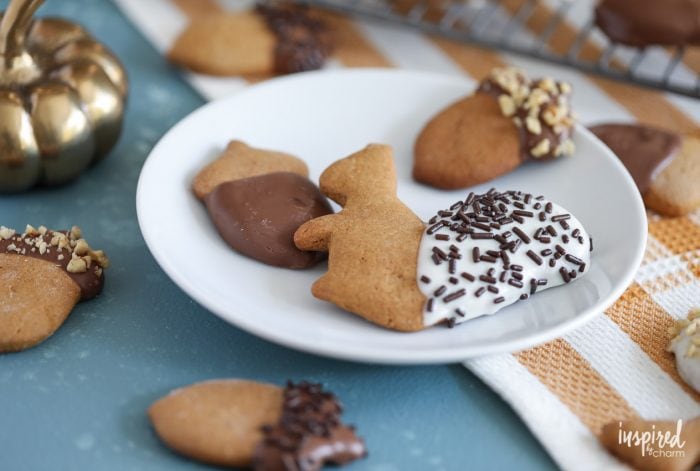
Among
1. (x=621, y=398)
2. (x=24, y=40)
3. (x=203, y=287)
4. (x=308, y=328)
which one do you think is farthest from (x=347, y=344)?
(x=24, y=40)

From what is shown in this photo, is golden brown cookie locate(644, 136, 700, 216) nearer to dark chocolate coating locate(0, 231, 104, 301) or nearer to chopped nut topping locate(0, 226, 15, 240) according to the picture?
dark chocolate coating locate(0, 231, 104, 301)

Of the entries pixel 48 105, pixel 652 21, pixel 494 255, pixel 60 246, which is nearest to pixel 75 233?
pixel 60 246

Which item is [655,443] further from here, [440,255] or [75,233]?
[75,233]

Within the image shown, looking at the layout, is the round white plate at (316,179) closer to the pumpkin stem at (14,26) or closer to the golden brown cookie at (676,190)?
the golden brown cookie at (676,190)

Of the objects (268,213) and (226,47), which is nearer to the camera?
(268,213)

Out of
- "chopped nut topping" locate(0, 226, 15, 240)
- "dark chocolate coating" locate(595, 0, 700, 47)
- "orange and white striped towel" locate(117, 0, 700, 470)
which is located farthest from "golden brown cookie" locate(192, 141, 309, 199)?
"dark chocolate coating" locate(595, 0, 700, 47)

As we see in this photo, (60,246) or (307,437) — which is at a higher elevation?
(307,437)

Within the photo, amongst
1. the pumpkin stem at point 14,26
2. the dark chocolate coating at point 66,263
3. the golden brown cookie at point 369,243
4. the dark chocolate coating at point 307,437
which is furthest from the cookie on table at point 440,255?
the pumpkin stem at point 14,26
